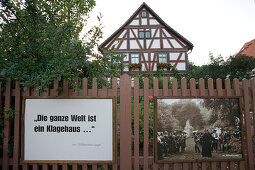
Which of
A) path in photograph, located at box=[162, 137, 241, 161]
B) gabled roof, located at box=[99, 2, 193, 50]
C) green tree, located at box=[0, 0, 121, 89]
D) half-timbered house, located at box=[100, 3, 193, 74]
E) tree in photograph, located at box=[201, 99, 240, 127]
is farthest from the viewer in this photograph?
half-timbered house, located at box=[100, 3, 193, 74]

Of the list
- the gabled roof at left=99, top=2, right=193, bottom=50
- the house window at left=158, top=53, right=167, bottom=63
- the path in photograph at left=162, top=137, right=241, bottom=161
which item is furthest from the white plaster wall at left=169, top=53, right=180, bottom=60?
the path in photograph at left=162, top=137, right=241, bottom=161

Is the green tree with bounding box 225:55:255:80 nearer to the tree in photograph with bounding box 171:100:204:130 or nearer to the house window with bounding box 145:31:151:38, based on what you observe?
the house window with bounding box 145:31:151:38

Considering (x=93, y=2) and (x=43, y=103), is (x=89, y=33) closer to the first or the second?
(x=93, y=2)

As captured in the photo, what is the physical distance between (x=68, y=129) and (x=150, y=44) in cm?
1317

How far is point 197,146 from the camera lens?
2531mm

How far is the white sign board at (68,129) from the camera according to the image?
240 centimetres

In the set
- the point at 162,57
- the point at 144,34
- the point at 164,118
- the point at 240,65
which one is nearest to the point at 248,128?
the point at 164,118

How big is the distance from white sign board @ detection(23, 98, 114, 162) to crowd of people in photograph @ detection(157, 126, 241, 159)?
83cm

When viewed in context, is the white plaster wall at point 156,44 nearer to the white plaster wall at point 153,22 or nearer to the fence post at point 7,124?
the white plaster wall at point 153,22

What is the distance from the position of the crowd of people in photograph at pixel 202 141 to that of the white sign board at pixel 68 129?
0.83m

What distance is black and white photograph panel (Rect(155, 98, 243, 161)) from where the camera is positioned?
2.49 meters

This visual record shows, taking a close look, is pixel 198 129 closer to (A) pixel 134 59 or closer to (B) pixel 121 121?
(B) pixel 121 121

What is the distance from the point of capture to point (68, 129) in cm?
Answer: 242

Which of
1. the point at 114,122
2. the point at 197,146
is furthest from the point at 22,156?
the point at 197,146
